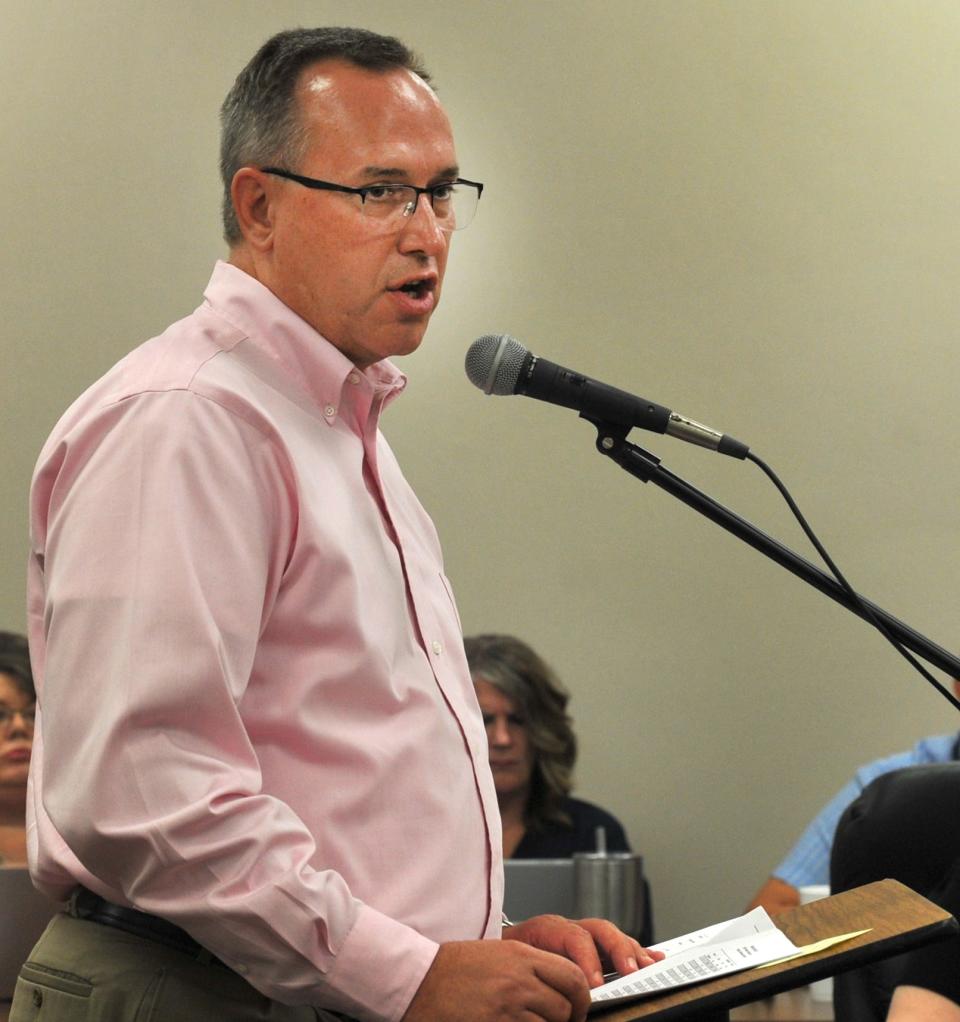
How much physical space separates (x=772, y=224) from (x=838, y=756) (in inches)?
51.4

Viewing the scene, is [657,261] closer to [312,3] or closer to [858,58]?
[858,58]

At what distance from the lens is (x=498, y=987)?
974mm

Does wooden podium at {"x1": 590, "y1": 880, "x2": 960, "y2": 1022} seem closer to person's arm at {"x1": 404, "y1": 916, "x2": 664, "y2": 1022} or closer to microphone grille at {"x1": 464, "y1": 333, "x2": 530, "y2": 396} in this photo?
person's arm at {"x1": 404, "y1": 916, "x2": 664, "y2": 1022}

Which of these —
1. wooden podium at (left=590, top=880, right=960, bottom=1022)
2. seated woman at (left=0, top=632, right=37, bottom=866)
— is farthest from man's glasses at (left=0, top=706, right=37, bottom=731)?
Answer: wooden podium at (left=590, top=880, right=960, bottom=1022)

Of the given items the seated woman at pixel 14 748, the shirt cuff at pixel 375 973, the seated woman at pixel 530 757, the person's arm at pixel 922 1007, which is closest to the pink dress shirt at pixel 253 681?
the shirt cuff at pixel 375 973

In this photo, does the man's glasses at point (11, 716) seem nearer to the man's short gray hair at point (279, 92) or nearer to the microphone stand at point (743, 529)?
the man's short gray hair at point (279, 92)

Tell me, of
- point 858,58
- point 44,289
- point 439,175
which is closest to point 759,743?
point 858,58

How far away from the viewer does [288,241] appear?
1.24 m

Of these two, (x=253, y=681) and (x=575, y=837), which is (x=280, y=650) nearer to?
(x=253, y=681)

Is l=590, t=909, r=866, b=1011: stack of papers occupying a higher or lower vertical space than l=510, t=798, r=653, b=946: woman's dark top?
higher

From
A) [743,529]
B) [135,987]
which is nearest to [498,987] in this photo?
[135,987]

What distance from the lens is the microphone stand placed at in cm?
119

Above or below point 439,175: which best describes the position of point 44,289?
below

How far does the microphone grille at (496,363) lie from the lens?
123 centimetres
